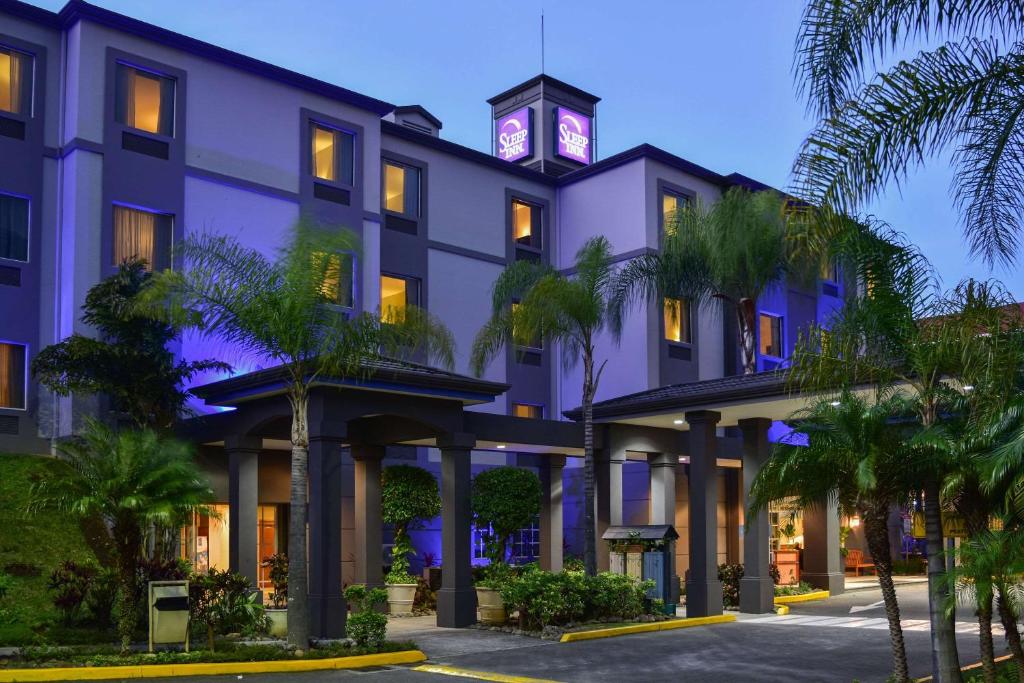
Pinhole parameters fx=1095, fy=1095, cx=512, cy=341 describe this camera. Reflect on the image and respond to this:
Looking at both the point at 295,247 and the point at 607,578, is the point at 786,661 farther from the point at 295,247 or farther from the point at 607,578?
the point at 295,247

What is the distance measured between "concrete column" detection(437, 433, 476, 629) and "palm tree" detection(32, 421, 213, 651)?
5.91m

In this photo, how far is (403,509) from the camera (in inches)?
1032

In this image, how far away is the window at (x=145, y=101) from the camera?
26000 mm

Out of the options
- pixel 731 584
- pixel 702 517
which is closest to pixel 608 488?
pixel 702 517

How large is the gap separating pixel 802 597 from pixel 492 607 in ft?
35.2

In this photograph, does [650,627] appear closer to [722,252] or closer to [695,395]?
[695,395]

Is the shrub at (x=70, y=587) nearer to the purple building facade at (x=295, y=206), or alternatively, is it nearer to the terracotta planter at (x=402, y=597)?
the purple building facade at (x=295, y=206)

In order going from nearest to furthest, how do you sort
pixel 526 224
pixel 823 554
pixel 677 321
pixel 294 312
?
1. pixel 294 312
2. pixel 823 554
3. pixel 677 321
4. pixel 526 224

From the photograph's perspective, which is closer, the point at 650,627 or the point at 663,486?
the point at 650,627

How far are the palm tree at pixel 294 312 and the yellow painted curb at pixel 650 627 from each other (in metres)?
5.43

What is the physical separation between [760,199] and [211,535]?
18253mm

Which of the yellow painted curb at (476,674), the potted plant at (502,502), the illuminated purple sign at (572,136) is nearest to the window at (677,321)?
the illuminated purple sign at (572,136)

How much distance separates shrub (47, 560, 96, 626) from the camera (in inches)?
757

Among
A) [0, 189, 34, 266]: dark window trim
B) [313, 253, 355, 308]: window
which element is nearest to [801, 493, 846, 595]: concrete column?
[313, 253, 355, 308]: window
